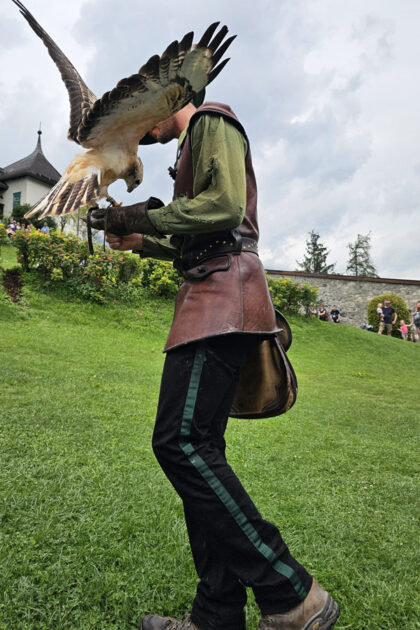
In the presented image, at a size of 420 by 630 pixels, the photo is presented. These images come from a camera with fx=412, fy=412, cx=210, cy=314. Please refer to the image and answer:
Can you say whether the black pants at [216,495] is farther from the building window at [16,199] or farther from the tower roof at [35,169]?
the building window at [16,199]

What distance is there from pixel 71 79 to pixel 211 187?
1.49m

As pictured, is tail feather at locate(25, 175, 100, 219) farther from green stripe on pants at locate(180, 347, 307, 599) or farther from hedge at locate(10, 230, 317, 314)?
hedge at locate(10, 230, 317, 314)

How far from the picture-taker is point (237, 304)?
1527mm

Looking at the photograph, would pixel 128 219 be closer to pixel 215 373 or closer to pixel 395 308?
pixel 215 373

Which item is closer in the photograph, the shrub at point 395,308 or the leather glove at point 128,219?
the leather glove at point 128,219

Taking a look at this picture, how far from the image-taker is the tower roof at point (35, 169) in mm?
36375

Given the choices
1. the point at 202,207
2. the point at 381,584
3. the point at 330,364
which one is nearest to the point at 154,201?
the point at 202,207

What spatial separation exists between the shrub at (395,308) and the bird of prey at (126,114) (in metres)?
23.4

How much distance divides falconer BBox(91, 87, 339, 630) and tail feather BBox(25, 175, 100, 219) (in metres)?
0.22

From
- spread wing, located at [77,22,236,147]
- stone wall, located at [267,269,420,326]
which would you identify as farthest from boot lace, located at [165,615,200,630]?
stone wall, located at [267,269,420,326]

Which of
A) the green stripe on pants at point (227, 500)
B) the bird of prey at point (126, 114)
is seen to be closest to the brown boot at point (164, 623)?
the green stripe on pants at point (227, 500)

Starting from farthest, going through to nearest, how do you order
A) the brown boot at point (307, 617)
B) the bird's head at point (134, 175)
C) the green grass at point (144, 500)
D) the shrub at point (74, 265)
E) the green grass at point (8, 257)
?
the green grass at point (8, 257) → the shrub at point (74, 265) → the bird's head at point (134, 175) → the green grass at point (144, 500) → the brown boot at point (307, 617)

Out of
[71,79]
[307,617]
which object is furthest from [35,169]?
[307,617]

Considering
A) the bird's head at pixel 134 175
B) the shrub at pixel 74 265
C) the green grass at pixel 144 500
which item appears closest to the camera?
the green grass at pixel 144 500
